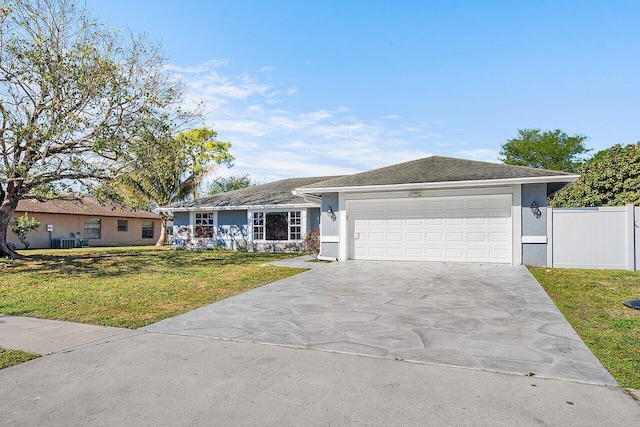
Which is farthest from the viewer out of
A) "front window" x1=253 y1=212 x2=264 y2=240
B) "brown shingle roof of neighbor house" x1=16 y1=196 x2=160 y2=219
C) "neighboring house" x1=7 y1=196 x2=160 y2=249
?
"neighboring house" x1=7 y1=196 x2=160 y2=249

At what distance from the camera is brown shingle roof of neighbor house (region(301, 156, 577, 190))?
11453 millimetres

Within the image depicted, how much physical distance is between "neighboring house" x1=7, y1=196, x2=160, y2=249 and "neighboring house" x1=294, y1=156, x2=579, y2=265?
14.6m

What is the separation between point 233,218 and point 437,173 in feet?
37.4

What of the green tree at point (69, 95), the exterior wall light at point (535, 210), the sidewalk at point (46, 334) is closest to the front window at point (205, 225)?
the green tree at point (69, 95)

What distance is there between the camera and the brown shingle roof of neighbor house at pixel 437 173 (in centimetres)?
1145

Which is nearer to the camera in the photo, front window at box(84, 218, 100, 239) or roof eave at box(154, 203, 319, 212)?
roof eave at box(154, 203, 319, 212)

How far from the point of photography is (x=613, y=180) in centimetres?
1711

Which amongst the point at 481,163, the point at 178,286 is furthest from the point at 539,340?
the point at 481,163

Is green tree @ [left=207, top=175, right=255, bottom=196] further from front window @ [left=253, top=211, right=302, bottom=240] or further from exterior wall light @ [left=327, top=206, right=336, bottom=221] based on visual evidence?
exterior wall light @ [left=327, top=206, right=336, bottom=221]

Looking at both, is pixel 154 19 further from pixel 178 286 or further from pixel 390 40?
pixel 178 286

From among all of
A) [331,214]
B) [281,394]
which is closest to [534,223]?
[331,214]

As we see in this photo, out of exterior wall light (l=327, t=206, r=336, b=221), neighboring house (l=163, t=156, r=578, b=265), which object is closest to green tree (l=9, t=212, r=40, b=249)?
neighboring house (l=163, t=156, r=578, b=265)

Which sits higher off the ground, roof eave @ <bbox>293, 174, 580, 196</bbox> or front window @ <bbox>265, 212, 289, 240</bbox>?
roof eave @ <bbox>293, 174, 580, 196</bbox>

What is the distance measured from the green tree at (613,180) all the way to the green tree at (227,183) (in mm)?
35694
